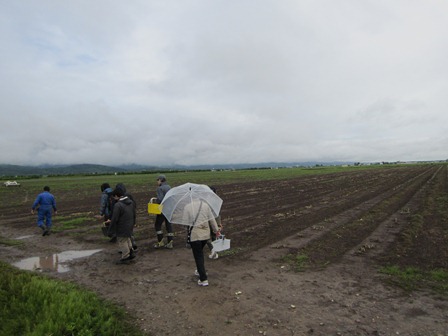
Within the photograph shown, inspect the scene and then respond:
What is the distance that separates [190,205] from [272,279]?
282 centimetres

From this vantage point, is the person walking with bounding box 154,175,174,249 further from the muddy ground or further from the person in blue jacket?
the person in blue jacket

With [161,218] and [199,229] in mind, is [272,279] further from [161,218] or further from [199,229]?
[161,218]

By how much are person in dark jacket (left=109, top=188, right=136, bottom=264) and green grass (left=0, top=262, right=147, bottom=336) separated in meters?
2.29

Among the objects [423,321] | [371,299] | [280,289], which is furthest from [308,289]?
[423,321]

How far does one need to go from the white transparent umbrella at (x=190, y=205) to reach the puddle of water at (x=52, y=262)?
386 centimetres

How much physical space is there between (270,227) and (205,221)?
7.26m

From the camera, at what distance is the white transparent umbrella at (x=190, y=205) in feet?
21.8

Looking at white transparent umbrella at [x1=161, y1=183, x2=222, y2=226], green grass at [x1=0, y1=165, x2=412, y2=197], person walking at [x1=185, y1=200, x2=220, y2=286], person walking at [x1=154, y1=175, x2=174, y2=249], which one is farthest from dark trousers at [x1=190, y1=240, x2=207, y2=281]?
green grass at [x1=0, y1=165, x2=412, y2=197]

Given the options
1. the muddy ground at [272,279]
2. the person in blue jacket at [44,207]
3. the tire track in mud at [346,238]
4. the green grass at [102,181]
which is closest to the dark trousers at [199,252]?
the muddy ground at [272,279]

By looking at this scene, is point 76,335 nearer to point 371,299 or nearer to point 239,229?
point 371,299

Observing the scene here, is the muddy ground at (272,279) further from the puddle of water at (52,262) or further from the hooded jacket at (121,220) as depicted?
the hooded jacket at (121,220)

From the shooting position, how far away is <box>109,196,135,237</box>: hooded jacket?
8.36 meters

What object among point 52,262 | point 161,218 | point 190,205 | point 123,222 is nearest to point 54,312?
point 190,205

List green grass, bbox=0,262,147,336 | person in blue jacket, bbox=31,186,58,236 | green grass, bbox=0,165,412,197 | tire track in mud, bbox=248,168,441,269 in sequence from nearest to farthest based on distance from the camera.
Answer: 1. green grass, bbox=0,262,147,336
2. tire track in mud, bbox=248,168,441,269
3. person in blue jacket, bbox=31,186,58,236
4. green grass, bbox=0,165,412,197
